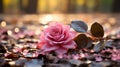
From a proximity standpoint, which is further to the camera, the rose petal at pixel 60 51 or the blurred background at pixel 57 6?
the blurred background at pixel 57 6

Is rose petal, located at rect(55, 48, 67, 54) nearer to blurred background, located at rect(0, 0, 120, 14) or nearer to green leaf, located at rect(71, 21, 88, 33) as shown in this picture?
green leaf, located at rect(71, 21, 88, 33)

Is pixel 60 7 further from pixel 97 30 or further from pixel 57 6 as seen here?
pixel 97 30

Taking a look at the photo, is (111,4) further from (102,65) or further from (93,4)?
(102,65)

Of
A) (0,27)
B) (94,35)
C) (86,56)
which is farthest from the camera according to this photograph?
(0,27)

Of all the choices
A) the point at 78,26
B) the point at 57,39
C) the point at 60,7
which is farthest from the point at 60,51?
the point at 60,7

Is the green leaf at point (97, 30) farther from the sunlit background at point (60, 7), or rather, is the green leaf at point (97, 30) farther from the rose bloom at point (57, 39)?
the sunlit background at point (60, 7)

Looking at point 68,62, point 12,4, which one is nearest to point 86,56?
point 68,62

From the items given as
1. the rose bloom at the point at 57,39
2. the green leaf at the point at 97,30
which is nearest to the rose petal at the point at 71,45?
the rose bloom at the point at 57,39
